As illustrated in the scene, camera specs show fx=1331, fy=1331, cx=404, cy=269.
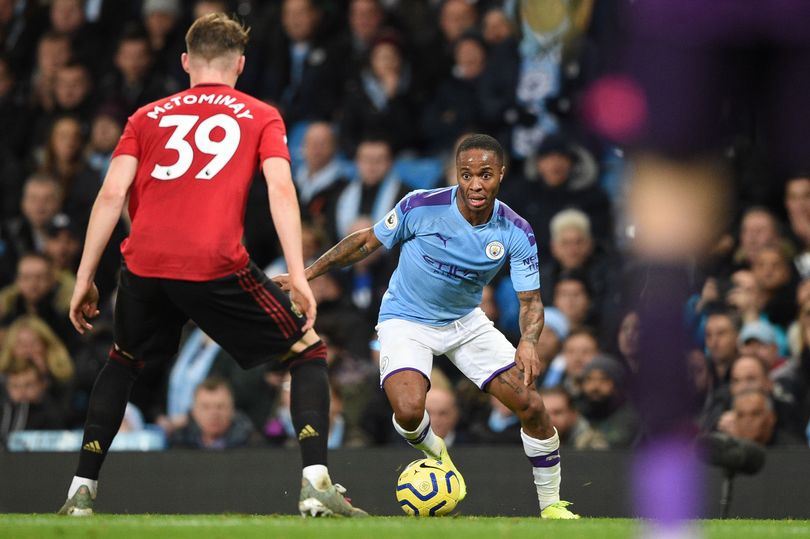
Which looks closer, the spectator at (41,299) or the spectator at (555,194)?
the spectator at (555,194)

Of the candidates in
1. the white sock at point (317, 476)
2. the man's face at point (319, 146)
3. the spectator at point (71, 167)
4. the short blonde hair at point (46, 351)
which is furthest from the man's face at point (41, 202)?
the white sock at point (317, 476)

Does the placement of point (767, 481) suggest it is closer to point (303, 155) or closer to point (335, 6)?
point (303, 155)

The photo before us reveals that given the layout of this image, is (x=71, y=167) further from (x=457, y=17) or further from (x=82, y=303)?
(x=82, y=303)

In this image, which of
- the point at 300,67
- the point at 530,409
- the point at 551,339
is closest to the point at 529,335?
the point at 530,409

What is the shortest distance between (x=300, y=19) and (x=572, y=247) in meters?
3.85

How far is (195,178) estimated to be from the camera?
566cm

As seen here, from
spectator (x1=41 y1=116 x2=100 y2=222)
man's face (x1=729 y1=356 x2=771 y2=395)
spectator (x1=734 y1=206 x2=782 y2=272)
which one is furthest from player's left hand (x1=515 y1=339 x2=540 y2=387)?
spectator (x1=41 y1=116 x2=100 y2=222)

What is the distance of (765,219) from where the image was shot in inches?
373

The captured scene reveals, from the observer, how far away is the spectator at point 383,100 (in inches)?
452

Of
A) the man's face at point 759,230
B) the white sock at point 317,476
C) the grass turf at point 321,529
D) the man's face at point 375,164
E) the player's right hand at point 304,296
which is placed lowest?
the grass turf at point 321,529

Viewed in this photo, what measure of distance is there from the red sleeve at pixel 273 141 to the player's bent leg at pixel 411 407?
64.2 inches

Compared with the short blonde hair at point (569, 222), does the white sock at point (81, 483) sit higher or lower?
lower

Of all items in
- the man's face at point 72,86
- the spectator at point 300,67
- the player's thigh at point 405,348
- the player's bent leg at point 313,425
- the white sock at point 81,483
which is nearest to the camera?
the player's bent leg at point 313,425

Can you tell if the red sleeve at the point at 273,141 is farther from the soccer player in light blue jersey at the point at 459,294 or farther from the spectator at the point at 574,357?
the spectator at the point at 574,357
